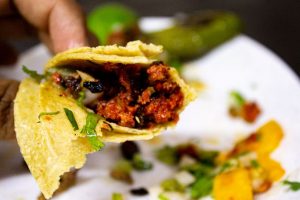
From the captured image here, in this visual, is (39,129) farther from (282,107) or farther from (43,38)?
(282,107)

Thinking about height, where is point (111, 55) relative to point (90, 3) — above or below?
below

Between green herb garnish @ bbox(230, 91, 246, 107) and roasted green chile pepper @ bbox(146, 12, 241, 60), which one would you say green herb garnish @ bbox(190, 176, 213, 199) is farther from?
roasted green chile pepper @ bbox(146, 12, 241, 60)

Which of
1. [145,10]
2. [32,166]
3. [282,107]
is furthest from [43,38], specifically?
[145,10]

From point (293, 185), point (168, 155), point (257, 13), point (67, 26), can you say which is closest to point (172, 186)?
point (168, 155)

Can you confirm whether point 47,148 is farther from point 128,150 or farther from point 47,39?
point 47,39

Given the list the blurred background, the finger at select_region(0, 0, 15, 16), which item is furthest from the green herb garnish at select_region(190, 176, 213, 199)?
the blurred background
